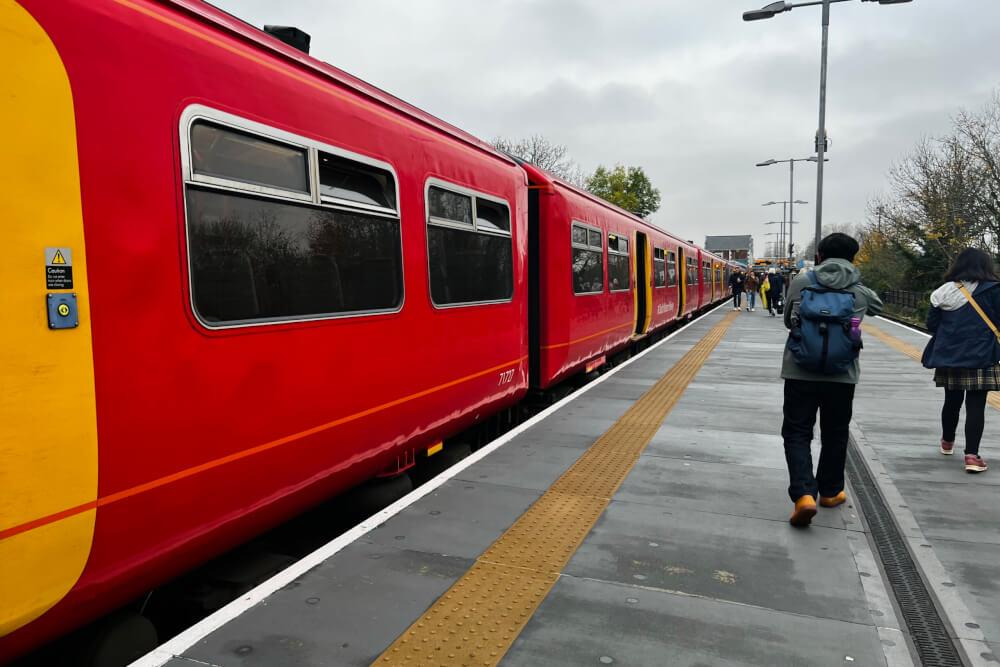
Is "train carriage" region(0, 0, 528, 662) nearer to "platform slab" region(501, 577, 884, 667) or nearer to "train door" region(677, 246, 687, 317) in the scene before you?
"platform slab" region(501, 577, 884, 667)

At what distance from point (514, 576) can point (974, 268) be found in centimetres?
447

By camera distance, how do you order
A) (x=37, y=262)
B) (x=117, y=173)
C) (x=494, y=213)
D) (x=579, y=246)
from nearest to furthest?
(x=37, y=262) < (x=117, y=173) < (x=494, y=213) < (x=579, y=246)

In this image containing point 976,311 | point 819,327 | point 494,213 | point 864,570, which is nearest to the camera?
point 864,570

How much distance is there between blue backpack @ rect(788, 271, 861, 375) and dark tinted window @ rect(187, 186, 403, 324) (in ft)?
8.34

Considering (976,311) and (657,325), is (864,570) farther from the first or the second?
(657,325)

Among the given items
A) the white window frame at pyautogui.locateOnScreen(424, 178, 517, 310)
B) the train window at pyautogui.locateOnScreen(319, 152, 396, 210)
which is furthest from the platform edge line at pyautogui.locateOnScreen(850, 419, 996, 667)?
the train window at pyautogui.locateOnScreen(319, 152, 396, 210)

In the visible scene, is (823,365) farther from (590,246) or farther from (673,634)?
(590,246)

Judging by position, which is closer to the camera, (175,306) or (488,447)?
(175,306)

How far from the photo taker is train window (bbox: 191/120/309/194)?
2.86 metres

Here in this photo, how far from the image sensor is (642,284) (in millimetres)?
13602

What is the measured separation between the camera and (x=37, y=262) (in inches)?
84.8

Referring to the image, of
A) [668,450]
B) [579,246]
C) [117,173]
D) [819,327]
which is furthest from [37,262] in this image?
[579,246]

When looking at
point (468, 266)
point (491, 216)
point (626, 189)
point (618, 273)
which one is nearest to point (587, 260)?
point (618, 273)

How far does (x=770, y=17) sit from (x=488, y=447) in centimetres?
1494
